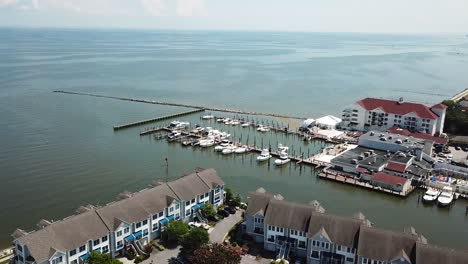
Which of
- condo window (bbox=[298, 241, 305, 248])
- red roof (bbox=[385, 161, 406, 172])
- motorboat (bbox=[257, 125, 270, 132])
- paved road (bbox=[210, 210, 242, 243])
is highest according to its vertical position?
condo window (bbox=[298, 241, 305, 248])

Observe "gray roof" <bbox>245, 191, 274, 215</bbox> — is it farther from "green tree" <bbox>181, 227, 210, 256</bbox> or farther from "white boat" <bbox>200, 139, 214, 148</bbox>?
"white boat" <bbox>200, 139, 214, 148</bbox>

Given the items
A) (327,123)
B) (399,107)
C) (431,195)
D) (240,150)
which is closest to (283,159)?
(240,150)

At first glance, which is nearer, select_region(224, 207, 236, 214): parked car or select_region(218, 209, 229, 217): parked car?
select_region(218, 209, 229, 217): parked car

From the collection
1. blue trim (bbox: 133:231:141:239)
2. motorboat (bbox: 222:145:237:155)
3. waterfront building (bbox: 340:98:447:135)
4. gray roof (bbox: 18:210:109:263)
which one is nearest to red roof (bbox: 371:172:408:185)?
waterfront building (bbox: 340:98:447:135)

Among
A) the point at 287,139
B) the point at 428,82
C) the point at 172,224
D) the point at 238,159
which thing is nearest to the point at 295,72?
the point at 428,82

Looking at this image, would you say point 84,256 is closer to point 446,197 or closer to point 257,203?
point 257,203

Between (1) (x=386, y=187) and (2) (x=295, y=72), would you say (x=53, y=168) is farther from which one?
(2) (x=295, y=72)
